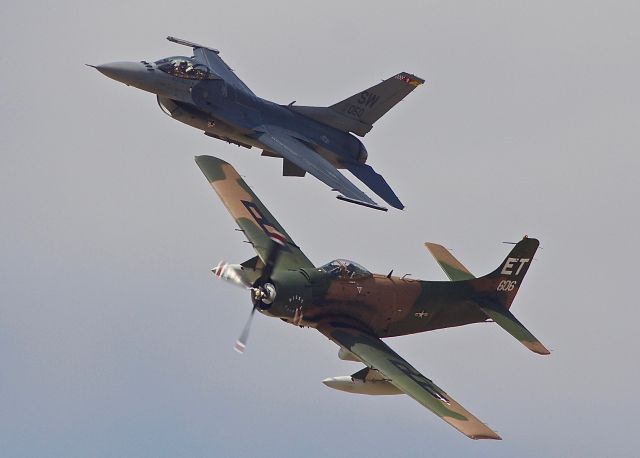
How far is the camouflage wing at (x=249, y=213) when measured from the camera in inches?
2237

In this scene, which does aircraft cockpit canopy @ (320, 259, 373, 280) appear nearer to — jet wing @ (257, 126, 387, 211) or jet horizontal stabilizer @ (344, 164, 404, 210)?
jet wing @ (257, 126, 387, 211)

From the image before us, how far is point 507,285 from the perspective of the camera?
5966 centimetres

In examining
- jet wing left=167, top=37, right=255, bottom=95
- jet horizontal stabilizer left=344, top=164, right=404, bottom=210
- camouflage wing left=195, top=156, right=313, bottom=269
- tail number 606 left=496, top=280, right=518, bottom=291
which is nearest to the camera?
camouflage wing left=195, top=156, right=313, bottom=269

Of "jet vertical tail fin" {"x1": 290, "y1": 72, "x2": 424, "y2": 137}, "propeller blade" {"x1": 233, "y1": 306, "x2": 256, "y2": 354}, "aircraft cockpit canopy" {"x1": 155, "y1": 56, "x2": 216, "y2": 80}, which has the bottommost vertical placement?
"propeller blade" {"x1": 233, "y1": 306, "x2": 256, "y2": 354}

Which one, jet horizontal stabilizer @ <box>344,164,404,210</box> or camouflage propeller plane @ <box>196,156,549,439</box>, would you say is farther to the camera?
jet horizontal stabilizer @ <box>344,164,404,210</box>

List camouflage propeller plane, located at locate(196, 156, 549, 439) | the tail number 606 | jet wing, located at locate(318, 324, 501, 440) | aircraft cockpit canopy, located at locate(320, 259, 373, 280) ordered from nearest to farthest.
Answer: jet wing, located at locate(318, 324, 501, 440) < camouflage propeller plane, located at locate(196, 156, 549, 439) < aircraft cockpit canopy, located at locate(320, 259, 373, 280) < the tail number 606

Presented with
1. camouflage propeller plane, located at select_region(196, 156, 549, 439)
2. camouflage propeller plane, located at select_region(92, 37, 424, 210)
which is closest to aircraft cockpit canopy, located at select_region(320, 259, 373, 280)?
camouflage propeller plane, located at select_region(196, 156, 549, 439)

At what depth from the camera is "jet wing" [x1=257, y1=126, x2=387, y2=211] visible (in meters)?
60.2

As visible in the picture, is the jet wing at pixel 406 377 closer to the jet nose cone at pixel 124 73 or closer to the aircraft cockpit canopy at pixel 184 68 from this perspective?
the aircraft cockpit canopy at pixel 184 68

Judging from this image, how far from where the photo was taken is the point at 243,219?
59062mm

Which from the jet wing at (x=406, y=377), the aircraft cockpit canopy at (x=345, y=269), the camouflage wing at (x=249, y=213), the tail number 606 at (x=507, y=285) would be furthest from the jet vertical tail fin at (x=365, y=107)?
the jet wing at (x=406, y=377)

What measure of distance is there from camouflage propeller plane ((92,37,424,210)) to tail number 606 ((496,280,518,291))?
17.3 ft

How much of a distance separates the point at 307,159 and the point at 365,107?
6.36 metres

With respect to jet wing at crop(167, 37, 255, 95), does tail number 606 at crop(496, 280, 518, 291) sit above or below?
below
